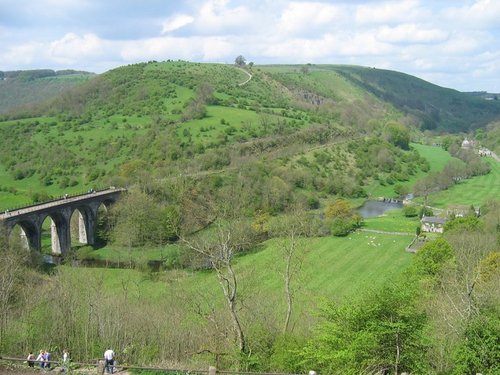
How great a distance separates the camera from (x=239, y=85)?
17675 centimetres

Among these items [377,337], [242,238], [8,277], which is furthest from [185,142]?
[377,337]

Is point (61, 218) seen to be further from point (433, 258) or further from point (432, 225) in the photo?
point (432, 225)

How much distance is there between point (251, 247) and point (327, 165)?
55.1m

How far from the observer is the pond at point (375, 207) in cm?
10306

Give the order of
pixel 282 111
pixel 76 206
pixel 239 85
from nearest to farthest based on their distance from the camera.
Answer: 1. pixel 76 206
2. pixel 282 111
3. pixel 239 85

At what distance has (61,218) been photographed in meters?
72.9

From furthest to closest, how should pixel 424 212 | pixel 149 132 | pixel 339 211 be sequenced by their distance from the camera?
pixel 149 132, pixel 424 212, pixel 339 211

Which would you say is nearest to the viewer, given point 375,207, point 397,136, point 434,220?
point 434,220

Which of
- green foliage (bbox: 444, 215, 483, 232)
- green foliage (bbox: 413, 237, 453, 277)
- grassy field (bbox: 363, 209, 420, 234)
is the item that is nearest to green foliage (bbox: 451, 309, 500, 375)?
green foliage (bbox: 413, 237, 453, 277)

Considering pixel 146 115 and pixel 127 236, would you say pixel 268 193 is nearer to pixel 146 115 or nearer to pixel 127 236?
pixel 127 236

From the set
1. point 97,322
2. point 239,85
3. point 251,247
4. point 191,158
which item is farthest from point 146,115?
point 97,322

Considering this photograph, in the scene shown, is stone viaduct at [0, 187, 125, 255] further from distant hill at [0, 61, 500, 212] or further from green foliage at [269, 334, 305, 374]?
green foliage at [269, 334, 305, 374]

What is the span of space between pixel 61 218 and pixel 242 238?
2501cm

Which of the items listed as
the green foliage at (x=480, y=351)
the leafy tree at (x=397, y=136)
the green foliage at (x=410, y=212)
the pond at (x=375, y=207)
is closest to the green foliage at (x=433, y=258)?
the green foliage at (x=480, y=351)
